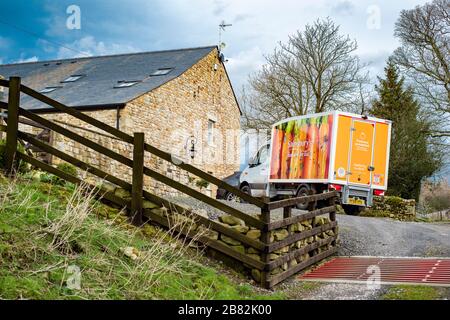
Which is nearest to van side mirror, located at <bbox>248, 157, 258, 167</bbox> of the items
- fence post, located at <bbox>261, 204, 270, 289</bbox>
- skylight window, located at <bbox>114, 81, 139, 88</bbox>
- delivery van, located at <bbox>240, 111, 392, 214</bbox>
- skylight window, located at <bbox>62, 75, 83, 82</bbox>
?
delivery van, located at <bbox>240, 111, 392, 214</bbox>

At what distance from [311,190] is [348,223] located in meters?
2.08

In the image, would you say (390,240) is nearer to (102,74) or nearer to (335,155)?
(335,155)

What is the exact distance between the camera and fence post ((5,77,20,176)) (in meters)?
6.53

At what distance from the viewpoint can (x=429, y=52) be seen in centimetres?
2227

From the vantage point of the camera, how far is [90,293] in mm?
4141

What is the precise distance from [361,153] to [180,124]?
32.1ft

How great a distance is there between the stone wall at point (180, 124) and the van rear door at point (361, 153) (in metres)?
6.19

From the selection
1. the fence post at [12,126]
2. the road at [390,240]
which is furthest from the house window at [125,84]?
the fence post at [12,126]

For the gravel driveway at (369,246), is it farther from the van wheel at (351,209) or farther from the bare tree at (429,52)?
the bare tree at (429,52)

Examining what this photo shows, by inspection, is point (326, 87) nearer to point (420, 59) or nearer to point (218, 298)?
point (420, 59)

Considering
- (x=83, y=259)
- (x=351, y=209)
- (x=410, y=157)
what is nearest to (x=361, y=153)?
(x=351, y=209)

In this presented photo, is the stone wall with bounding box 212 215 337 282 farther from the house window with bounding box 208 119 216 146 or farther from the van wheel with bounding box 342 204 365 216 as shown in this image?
the house window with bounding box 208 119 216 146

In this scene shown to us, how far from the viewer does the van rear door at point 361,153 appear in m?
13.2
